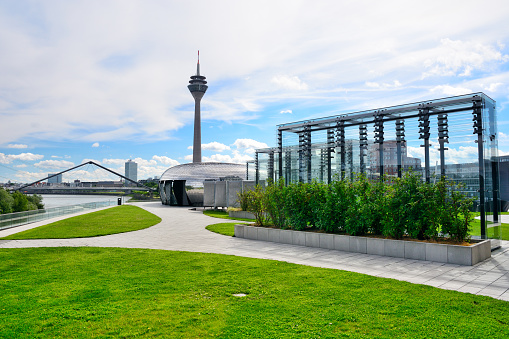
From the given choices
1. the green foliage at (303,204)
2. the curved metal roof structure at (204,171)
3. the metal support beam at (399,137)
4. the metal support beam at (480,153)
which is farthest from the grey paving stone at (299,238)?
the curved metal roof structure at (204,171)

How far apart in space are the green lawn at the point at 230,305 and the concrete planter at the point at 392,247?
2.61 meters

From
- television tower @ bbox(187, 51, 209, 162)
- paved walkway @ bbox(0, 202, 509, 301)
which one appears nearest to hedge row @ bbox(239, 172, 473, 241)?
paved walkway @ bbox(0, 202, 509, 301)

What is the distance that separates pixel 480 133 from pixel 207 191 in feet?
75.0

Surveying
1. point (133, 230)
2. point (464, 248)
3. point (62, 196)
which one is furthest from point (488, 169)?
point (62, 196)

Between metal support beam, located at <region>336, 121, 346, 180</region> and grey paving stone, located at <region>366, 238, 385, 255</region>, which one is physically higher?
metal support beam, located at <region>336, 121, 346, 180</region>

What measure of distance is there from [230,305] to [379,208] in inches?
246

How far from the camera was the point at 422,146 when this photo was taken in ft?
42.2

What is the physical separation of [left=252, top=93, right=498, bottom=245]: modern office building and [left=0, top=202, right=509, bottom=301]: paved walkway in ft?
7.32

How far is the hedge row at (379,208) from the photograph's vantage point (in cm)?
982

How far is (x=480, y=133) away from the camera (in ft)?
37.3

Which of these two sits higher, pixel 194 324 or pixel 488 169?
pixel 488 169

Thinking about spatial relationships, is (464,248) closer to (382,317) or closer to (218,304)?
(382,317)

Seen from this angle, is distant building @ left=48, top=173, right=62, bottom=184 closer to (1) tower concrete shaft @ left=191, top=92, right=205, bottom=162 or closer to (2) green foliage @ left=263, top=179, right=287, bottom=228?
(1) tower concrete shaft @ left=191, top=92, right=205, bottom=162

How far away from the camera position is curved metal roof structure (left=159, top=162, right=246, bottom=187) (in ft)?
201
